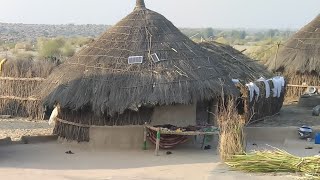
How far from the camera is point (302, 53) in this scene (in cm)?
2186

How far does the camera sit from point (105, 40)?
15.0 meters

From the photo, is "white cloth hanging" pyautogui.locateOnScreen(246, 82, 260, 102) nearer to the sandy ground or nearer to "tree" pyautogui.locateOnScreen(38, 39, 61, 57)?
the sandy ground

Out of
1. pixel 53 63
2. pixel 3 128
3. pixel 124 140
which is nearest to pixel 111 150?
pixel 124 140

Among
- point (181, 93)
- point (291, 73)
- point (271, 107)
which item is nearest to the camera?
point (181, 93)

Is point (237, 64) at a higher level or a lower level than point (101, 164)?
higher

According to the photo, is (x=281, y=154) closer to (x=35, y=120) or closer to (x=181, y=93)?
(x=181, y=93)

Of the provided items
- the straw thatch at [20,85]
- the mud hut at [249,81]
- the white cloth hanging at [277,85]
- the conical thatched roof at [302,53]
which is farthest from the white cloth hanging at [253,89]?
the straw thatch at [20,85]

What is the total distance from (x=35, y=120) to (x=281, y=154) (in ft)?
38.2

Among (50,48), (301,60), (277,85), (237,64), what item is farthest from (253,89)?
(50,48)

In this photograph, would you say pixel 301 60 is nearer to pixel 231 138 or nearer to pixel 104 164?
pixel 104 164

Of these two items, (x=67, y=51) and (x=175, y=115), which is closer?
(x=175, y=115)

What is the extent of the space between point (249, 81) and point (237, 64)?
1.07 m

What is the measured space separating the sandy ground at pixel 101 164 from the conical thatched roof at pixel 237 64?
404cm

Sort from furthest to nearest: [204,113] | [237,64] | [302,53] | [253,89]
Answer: [302,53] < [237,64] < [253,89] < [204,113]
